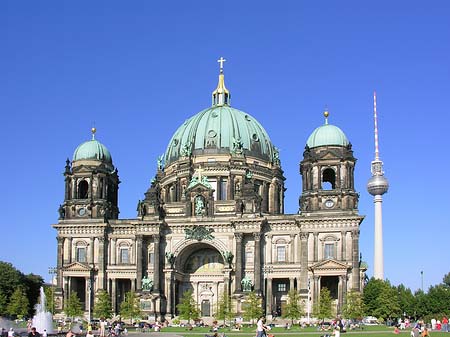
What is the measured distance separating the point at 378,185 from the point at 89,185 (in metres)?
47.3

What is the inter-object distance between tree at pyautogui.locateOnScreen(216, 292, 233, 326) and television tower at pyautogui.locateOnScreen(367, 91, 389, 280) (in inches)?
1170

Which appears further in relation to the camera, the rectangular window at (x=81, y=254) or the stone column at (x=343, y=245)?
the rectangular window at (x=81, y=254)

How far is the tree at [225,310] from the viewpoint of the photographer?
3457 inches

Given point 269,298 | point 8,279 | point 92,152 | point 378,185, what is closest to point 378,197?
point 378,185

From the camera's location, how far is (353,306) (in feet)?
281

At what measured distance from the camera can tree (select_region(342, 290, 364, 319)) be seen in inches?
3354

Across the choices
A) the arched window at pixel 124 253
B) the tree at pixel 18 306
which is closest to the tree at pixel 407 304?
the arched window at pixel 124 253

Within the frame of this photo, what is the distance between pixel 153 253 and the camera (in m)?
100

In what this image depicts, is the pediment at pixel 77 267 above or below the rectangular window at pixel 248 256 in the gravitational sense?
below

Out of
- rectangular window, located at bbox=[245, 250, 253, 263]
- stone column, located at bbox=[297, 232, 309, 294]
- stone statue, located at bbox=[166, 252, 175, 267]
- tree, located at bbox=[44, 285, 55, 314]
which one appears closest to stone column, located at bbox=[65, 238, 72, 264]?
tree, located at bbox=[44, 285, 55, 314]

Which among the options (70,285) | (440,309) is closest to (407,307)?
(440,309)

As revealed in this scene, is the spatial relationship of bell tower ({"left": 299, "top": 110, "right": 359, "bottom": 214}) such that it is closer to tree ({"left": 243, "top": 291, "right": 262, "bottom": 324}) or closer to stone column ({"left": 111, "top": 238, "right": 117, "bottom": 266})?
tree ({"left": 243, "top": 291, "right": 262, "bottom": 324})

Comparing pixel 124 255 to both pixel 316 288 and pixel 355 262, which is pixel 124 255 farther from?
pixel 355 262

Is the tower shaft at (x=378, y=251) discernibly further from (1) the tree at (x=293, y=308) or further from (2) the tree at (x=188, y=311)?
(2) the tree at (x=188, y=311)
